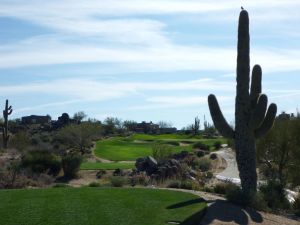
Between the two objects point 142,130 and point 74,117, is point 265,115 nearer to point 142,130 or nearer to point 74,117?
point 74,117

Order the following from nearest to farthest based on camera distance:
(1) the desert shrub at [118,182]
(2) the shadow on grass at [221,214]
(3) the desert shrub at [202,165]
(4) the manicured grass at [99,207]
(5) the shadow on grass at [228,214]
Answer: (4) the manicured grass at [99,207], (2) the shadow on grass at [221,214], (5) the shadow on grass at [228,214], (1) the desert shrub at [118,182], (3) the desert shrub at [202,165]

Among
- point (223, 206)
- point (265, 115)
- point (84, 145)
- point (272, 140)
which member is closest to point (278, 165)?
point (272, 140)

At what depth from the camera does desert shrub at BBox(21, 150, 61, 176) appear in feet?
131

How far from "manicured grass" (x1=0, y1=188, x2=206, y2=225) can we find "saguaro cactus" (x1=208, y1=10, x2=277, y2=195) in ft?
8.68

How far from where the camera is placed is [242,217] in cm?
1856

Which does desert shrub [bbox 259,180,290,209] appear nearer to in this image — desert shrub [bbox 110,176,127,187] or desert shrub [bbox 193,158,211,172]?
desert shrub [bbox 110,176,127,187]

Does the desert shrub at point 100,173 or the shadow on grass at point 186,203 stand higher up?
the shadow on grass at point 186,203

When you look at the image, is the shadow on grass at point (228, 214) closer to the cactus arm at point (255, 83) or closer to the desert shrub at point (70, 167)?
the cactus arm at point (255, 83)

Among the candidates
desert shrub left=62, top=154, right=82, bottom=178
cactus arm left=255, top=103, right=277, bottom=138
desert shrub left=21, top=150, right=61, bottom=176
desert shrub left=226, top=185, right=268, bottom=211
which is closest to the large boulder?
desert shrub left=62, top=154, right=82, bottom=178

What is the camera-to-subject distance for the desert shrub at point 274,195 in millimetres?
24203

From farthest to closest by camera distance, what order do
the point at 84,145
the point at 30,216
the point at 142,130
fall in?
1. the point at 142,130
2. the point at 84,145
3. the point at 30,216

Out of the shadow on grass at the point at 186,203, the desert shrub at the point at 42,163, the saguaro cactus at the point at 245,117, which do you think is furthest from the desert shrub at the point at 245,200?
the desert shrub at the point at 42,163

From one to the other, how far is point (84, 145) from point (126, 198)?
5552cm

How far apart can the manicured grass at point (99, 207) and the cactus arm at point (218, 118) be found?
320cm
